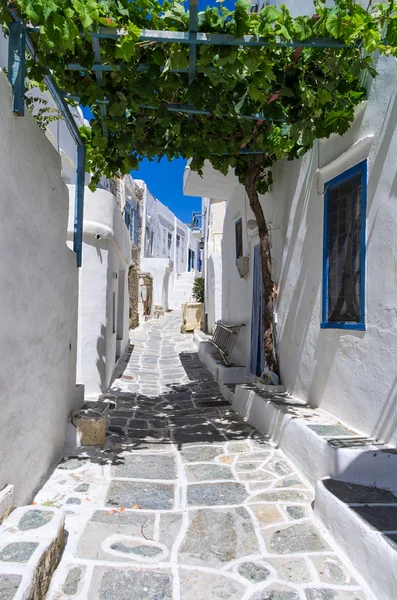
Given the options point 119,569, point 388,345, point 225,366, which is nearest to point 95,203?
point 225,366

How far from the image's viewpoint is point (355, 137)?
419cm

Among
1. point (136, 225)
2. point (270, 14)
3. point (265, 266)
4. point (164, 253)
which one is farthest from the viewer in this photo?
point (164, 253)

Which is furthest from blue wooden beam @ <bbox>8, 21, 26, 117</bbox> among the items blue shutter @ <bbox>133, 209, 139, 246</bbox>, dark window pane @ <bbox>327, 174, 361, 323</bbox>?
blue shutter @ <bbox>133, 209, 139, 246</bbox>

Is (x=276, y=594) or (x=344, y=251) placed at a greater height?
(x=344, y=251)

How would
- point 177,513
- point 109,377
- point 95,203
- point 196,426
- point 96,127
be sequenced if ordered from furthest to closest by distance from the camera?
point 109,377 → point 95,203 → point 196,426 → point 96,127 → point 177,513

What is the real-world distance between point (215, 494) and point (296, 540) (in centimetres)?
85

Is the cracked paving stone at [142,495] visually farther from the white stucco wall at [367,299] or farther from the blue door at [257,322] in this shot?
the blue door at [257,322]

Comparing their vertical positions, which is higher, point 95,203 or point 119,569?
point 95,203

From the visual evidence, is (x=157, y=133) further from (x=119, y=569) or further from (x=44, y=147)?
(x=119, y=569)

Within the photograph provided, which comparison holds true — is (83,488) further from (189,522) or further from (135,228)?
(135,228)

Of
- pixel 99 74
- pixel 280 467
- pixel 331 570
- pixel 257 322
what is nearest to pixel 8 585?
pixel 331 570

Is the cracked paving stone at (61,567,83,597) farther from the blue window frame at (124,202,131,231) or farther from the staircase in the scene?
the staircase

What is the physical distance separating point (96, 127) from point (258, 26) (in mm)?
2219

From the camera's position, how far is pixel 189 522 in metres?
3.14
